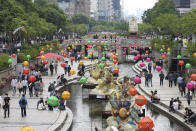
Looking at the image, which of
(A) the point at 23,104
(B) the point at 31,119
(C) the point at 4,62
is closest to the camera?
(B) the point at 31,119

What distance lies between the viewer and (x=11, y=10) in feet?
189

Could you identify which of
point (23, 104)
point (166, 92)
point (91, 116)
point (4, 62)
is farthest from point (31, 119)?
point (166, 92)

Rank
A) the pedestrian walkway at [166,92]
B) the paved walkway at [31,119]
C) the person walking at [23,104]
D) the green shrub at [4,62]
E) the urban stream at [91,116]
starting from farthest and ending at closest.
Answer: the green shrub at [4,62], the pedestrian walkway at [166,92], the person walking at [23,104], the urban stream at [91,116], the paved walkway at [31,119]

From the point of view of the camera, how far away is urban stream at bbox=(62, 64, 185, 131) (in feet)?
79.1

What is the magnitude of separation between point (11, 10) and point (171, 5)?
5435cm

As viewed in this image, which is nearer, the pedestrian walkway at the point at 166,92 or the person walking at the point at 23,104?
the person walking at the point at 23,104

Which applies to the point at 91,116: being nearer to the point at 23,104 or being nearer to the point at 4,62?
the point at 23,104

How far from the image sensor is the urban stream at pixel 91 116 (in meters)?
24.1

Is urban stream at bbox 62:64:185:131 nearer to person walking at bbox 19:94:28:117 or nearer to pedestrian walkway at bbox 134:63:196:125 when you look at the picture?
pedestrian walkway at bbox 134:63:196:125

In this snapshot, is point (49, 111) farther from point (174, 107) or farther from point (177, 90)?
point (177, 90)

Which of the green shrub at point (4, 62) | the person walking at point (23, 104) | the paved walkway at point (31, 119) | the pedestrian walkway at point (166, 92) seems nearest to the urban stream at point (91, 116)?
the paved walkway at point (31, 119)

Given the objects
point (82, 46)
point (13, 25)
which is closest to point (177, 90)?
point (13, 25)

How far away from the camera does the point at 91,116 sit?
88.5 ft

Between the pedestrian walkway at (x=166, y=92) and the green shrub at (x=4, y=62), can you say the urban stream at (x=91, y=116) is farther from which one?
the green shrub at (x=4, y=62)
